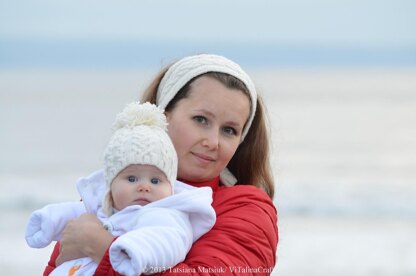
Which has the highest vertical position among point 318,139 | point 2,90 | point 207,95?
point 207,95

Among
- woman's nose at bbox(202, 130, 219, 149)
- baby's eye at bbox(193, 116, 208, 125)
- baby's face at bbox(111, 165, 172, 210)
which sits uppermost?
baby's eye at bbox(193, 116, 208, 125)

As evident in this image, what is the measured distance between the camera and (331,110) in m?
28.5

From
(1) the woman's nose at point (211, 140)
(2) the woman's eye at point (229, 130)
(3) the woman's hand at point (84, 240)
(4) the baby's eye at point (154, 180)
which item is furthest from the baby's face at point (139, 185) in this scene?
(2) the woman's eye at point (229, 130)

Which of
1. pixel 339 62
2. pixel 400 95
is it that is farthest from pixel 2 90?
pixel 339 62

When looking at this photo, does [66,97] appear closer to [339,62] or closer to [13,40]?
[339,62]

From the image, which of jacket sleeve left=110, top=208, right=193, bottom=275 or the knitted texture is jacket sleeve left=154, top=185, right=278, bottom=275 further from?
the knitted texture

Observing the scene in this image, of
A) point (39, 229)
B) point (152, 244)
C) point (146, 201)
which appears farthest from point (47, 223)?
point (152, 244)

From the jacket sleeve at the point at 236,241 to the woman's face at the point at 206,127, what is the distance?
4.4 inches

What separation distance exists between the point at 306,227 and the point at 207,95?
836 centimetres

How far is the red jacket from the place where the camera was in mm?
3498

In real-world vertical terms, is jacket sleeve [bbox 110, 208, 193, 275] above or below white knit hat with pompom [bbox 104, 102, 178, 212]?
below

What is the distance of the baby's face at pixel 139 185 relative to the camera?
351cm

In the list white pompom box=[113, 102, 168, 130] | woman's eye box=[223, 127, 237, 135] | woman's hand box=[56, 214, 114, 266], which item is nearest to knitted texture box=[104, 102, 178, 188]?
white pompom box=[113, 102, 168, 130]

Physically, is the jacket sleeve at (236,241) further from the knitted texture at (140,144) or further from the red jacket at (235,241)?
the knitted texture at (140,144)
